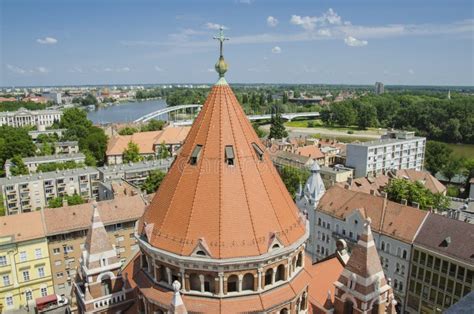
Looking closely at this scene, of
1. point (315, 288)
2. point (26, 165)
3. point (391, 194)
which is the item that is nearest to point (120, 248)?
point (315, 288)

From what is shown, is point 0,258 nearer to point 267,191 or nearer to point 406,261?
point 267,191

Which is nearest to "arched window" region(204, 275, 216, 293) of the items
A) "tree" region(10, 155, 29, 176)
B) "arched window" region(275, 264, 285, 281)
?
"arched window" region(275, 264, 285, 281)

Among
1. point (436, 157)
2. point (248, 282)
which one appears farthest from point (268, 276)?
point (436, 157)

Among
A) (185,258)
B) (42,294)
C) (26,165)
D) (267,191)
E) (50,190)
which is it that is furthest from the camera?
(26,165)

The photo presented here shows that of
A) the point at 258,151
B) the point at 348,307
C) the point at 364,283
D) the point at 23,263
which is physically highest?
the point at 258,151

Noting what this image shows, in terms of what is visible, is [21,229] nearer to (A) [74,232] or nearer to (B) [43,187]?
(A) [74,232]

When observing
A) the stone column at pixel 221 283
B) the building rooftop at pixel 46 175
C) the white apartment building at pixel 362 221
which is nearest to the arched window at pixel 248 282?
the stone column at pixel 221 283
